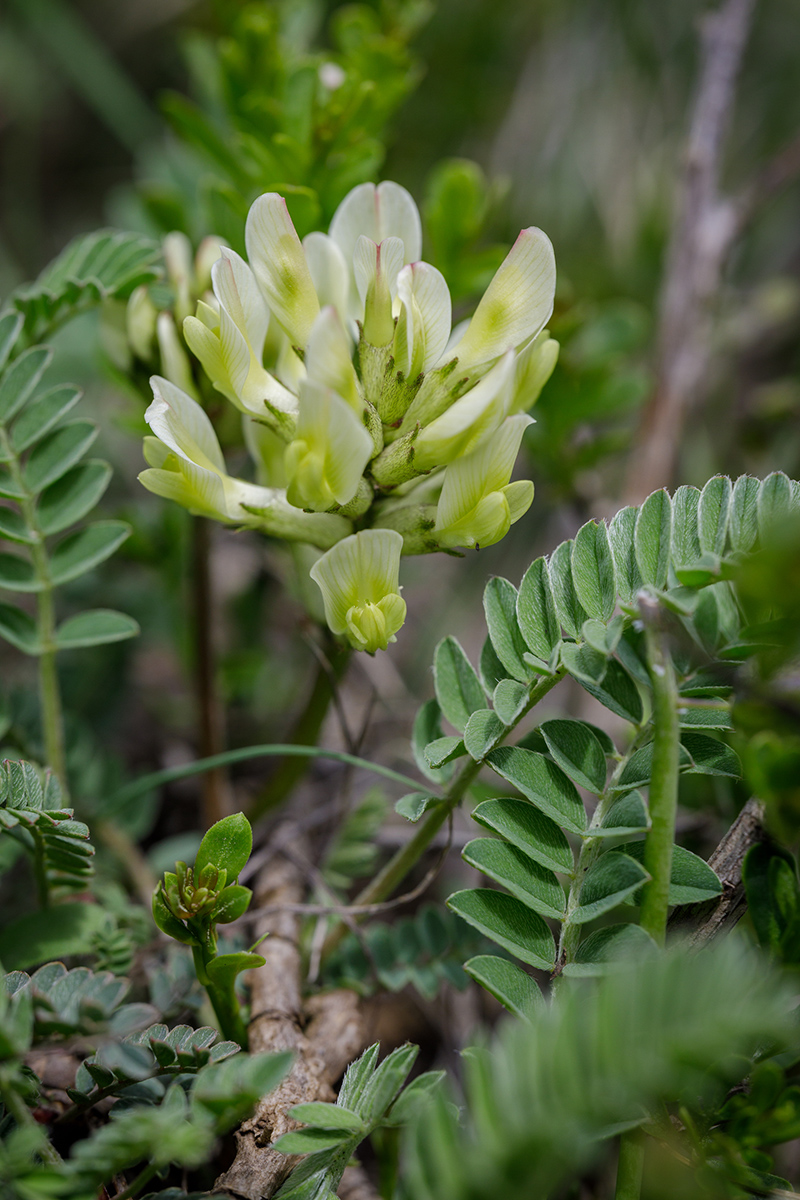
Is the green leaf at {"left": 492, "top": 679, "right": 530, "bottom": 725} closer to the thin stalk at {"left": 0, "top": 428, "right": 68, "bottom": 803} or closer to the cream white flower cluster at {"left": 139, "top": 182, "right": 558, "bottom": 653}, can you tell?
the cream white flower cluster at {"left": 139, "top": 182, "right": 558, "bottom": 653}

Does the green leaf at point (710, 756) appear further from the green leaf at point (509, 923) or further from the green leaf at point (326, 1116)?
the green leaf at point (326, 1116)

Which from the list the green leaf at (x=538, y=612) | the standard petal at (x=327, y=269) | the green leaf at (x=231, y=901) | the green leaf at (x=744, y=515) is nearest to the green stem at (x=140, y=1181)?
the green leaf at (x=231, y=901)

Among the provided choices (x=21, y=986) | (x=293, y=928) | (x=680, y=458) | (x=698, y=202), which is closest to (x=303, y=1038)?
(x=293, y=928)

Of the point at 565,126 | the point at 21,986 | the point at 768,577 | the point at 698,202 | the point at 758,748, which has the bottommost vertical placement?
the point at 21,986

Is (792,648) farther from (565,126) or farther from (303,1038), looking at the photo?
(565,126)

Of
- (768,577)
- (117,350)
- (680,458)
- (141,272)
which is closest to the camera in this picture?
(768,577)

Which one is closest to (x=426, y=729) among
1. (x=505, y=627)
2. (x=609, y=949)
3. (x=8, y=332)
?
(x=505, y=627)

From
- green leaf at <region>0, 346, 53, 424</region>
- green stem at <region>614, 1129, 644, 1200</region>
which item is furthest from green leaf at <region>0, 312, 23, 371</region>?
green stem at <region>614, 1129, 644, 1200</region>
